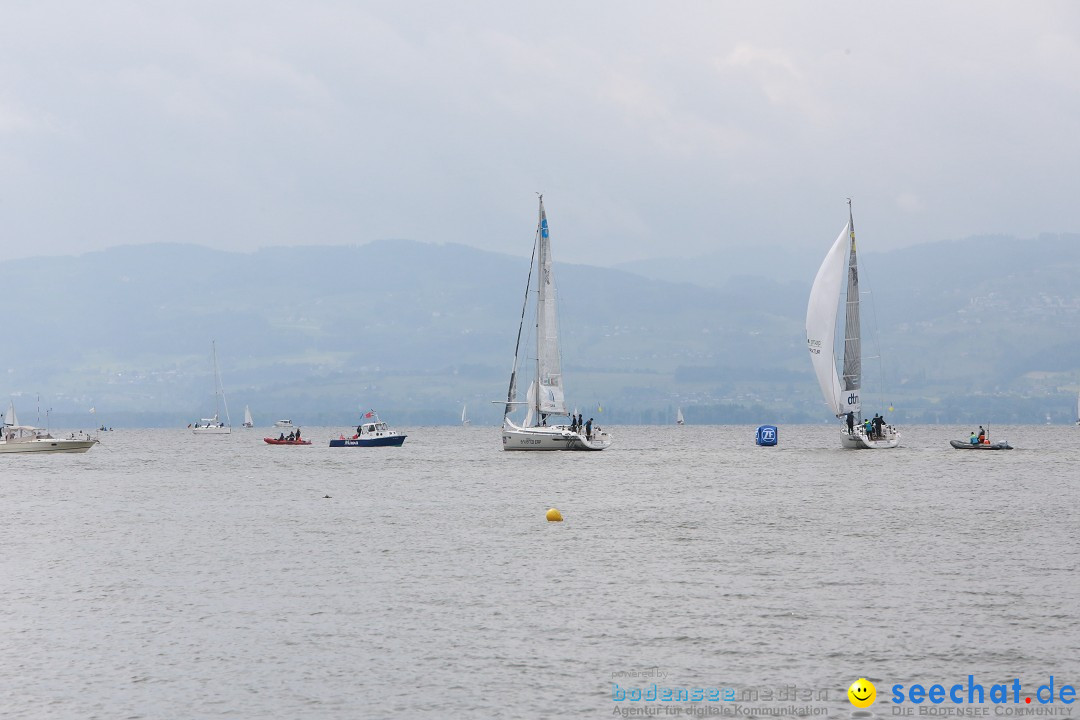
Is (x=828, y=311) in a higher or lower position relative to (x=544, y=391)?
higher

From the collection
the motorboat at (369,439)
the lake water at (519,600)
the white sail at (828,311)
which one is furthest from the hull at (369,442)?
the lake water at (519,600)

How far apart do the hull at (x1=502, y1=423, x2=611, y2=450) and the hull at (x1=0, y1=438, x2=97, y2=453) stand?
43834 mm

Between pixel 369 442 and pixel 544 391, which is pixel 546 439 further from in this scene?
pixel 369 442

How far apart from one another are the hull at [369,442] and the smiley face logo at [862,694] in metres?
130

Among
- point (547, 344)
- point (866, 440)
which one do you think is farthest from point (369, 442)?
point (866, 440)

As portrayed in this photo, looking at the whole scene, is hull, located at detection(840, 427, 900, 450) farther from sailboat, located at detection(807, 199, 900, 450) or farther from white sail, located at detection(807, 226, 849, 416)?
white sail, located at detection(807, 226, 849, 416)

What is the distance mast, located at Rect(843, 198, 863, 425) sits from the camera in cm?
11181

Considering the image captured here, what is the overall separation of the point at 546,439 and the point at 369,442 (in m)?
48.4

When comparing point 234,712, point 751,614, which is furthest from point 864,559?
point 234,712

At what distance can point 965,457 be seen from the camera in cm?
12425

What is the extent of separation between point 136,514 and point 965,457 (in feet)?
271

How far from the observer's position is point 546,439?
113 m

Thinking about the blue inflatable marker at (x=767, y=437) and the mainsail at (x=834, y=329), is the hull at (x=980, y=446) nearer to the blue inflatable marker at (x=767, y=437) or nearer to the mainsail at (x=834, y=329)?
the mainsail at (x=834, y=329)

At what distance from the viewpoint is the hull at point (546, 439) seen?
4422 inches
